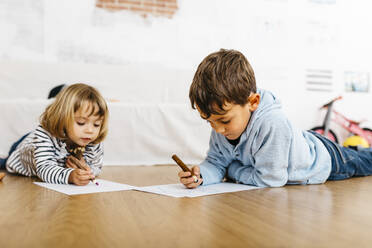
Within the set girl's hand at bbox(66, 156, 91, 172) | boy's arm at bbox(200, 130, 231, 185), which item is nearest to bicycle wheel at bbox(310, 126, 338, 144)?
boy's arm at bbox(200, 130, 231, 185)

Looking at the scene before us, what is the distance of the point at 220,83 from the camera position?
0.97 metres

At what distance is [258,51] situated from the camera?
10.6ft

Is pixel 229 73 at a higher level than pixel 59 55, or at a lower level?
lower

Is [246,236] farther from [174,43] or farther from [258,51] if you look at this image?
[258,51]

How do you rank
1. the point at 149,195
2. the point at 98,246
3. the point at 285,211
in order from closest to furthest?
1. the point at 98,246
2. the point at 285,211
3. the point at 149,195

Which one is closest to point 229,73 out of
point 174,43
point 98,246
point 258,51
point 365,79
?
point 98,246

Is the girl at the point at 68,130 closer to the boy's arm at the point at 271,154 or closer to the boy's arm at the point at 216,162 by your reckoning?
the boy's arm at the point at 216,162

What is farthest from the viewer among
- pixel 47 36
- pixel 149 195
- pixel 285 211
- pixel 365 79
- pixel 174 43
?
pixel 365 79

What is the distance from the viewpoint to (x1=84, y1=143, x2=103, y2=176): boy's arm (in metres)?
1.36

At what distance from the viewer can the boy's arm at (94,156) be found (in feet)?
4.48

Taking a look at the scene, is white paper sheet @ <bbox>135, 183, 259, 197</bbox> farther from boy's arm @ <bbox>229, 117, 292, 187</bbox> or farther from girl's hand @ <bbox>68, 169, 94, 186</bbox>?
girl's hand @ <bbox>68, 169, 94, 186</bbox>

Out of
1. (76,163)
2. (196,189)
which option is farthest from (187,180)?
(76,163)

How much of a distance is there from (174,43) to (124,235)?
2.64m

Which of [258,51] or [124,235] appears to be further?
[258,51]
